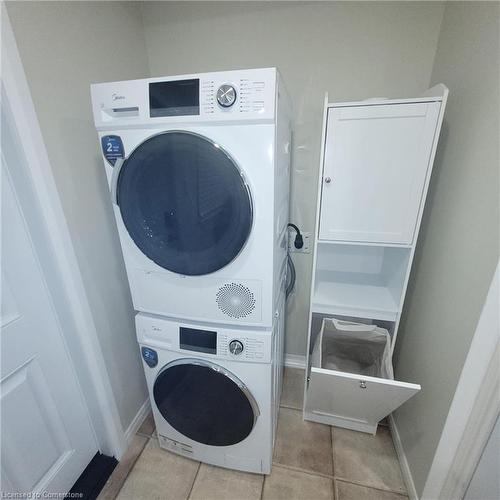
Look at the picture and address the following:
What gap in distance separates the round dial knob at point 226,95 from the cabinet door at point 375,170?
0.55m

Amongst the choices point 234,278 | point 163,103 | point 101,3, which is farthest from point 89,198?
point 101,3

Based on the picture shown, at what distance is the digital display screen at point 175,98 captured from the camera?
0.79 metres

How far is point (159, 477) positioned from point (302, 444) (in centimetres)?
81

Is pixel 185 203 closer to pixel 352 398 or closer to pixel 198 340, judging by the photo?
pixel 198 340

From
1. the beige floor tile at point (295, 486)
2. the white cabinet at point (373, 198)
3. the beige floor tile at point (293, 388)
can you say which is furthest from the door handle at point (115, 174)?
the beige floor tile at point (293, 388)

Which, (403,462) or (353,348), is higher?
(353,348)

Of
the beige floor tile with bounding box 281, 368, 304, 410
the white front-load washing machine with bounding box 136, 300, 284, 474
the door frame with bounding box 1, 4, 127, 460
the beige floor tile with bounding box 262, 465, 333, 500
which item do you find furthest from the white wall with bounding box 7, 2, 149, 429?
the beige floor tile with bounding box 281, 368, 304, 410

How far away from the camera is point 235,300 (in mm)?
1000

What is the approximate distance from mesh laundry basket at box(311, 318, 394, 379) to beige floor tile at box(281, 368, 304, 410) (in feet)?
1.18

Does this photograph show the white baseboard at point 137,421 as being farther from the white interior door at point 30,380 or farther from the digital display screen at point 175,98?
the digital display screen at point 175,98

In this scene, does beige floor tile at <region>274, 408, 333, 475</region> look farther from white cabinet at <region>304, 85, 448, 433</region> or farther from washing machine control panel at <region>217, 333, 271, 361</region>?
washing machine control panel at <region>217, 333, 271, 361</region>

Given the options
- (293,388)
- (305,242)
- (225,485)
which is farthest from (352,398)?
(305,242)

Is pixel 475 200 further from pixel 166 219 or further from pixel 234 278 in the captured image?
pixel 166 219

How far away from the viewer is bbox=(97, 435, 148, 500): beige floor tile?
4.13 ft
